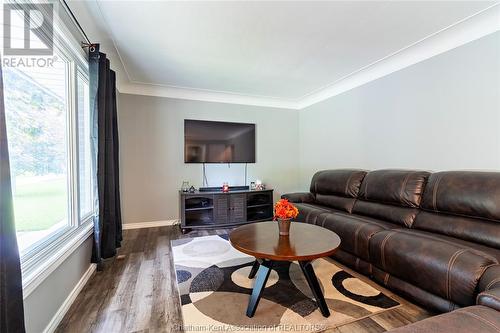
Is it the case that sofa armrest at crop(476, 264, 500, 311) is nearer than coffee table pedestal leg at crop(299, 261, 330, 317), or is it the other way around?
sofa armrest at crop(476, 264, 500, 311)

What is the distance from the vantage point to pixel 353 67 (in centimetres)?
328

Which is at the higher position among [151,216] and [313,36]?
[313,36]

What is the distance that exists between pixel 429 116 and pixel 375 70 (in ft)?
3.24

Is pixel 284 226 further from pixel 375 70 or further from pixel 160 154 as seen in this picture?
pixel 160 154

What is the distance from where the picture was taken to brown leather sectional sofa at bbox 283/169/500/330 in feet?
5.00

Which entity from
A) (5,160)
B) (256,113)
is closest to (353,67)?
(256,113)

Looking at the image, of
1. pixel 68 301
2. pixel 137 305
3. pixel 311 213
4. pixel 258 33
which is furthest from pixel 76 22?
pixel 311 213

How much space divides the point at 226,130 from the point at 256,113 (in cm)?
76

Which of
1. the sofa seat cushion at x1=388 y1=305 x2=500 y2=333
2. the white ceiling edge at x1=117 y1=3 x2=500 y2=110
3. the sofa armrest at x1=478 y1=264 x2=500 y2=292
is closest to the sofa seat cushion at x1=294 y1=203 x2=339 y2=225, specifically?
the sofa armrest at x1=478 y1=264 x2=500 y2=292

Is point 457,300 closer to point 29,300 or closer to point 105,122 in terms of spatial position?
point 29,300

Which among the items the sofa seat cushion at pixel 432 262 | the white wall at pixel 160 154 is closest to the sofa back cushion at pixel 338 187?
the sofa seat cushion at pixel 432 262

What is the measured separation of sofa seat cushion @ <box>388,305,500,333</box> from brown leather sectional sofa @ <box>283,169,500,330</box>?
0.20 feet

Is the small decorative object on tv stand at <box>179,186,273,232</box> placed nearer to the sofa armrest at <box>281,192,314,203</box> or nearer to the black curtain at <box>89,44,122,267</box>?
the sofa armrest at <box>281,192,314,203</box>

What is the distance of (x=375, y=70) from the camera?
327 cm
